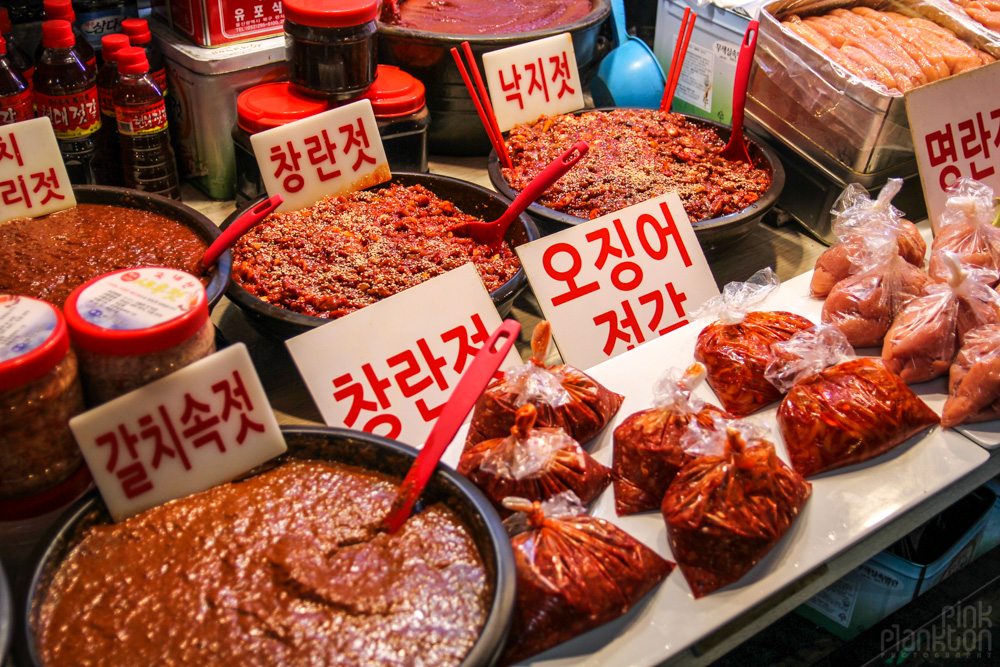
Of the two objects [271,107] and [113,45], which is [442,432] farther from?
[113,45]

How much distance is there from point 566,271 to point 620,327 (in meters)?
0.19

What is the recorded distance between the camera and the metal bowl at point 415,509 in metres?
0.98

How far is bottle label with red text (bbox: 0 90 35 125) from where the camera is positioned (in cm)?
179

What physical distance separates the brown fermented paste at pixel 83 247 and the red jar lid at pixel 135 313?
375 millimetres

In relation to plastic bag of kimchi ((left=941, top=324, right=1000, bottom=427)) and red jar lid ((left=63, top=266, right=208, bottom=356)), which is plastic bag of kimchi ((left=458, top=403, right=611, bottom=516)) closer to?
red jar lid ((left=63, top=266, right=208, bottom=356))

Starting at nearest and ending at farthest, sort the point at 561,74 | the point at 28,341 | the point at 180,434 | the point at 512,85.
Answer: the point at 28,341 < the point at 180,434 < the point at 512,85 < the point at 561,74

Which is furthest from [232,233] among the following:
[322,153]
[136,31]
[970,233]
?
[970,233]

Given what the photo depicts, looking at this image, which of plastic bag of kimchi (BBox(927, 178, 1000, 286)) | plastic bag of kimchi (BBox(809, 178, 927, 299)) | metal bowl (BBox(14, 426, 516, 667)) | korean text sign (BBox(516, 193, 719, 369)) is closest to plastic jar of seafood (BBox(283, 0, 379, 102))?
korean text sign (BBox(516, 193, 719, 369))

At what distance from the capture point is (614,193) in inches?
82.5

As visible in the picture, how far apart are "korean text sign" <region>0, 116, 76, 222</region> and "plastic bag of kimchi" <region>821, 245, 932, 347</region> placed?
5.64ft

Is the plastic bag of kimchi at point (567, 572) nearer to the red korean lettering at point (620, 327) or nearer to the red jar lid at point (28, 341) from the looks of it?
the red korean lettering at point (620, 327)

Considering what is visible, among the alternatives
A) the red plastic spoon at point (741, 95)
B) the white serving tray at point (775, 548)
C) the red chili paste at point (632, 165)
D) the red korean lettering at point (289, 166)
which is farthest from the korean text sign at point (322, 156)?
the red plastic spoon at point (741, 95)

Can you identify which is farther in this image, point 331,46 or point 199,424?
point 331,46

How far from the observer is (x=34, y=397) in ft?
3.46
